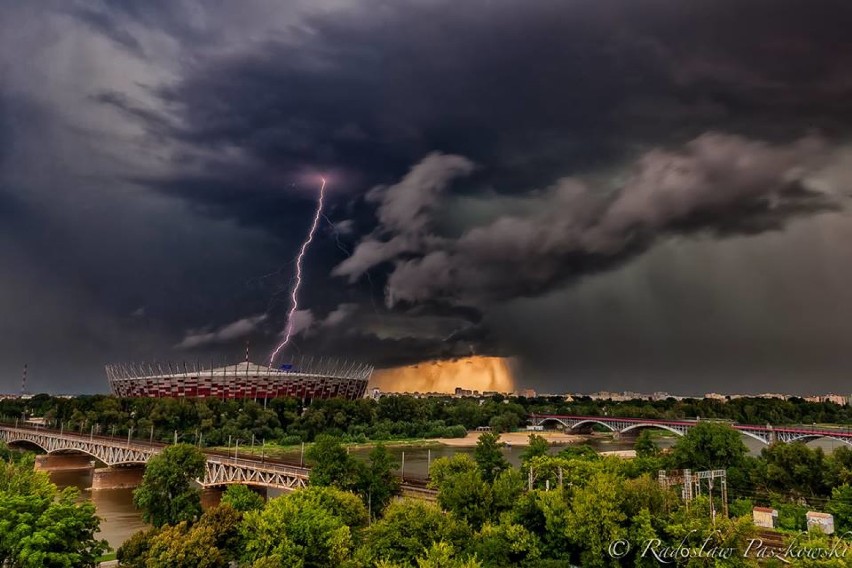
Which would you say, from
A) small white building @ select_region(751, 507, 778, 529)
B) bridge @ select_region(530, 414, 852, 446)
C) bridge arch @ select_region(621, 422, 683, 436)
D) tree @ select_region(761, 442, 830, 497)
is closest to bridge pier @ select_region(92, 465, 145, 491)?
small white building @ select_region(751, 507, 778, 529)

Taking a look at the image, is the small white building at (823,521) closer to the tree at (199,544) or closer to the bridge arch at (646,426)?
the tree at (199,544)

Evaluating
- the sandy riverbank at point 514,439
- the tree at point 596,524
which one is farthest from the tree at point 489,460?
the sandy riverbank at point 514,439

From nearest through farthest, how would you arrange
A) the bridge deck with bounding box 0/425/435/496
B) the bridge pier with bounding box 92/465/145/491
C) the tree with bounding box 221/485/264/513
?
the tree with bounding box 221/485/264/513
the bridge deck with bounding box 0/425/435/496
the bridge pier with bounding box 92/465/145/491

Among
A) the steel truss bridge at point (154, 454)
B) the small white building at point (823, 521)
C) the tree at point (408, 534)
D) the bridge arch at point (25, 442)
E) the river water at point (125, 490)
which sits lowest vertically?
the river water at point (125, 490)

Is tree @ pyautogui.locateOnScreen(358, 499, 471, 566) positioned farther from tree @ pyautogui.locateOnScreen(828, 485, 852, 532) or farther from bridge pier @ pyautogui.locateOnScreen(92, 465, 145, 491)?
bridge pier @ pyautogui.locateOnScreen(92, 465, 145, 491)

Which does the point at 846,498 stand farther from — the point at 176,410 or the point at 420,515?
the point at 176,410

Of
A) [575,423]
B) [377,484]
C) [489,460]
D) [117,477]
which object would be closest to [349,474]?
[377,484]

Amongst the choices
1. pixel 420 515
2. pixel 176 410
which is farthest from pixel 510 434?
pixel 420 515
